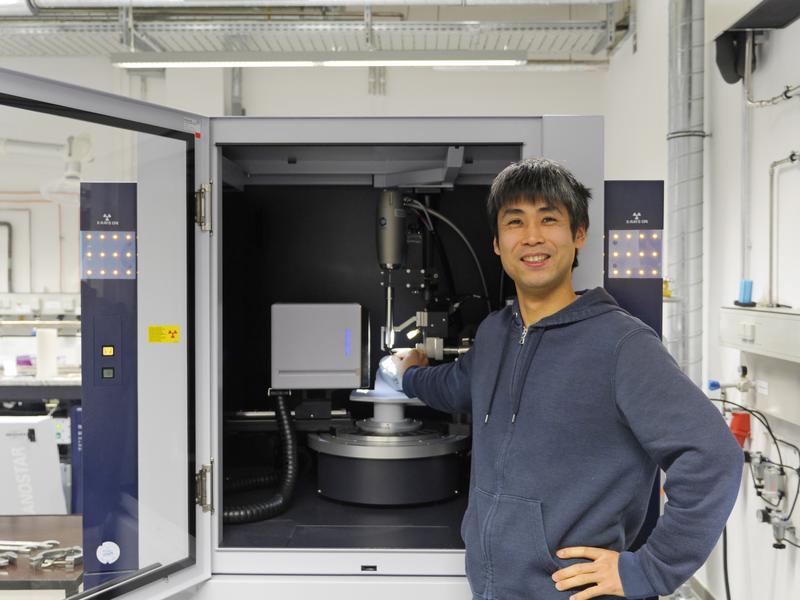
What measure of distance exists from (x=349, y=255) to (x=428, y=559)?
1.17 metres

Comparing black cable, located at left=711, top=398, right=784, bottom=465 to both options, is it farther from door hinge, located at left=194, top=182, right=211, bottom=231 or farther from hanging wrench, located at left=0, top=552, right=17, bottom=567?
hanging wrench, located at left=0, top=552, right=17, bottom=567

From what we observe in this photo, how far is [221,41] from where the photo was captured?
12.9 feet

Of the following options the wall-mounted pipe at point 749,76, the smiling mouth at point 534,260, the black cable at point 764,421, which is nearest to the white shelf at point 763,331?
the black cable at point 764,421

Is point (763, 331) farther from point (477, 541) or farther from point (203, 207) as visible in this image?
point (203, 207)

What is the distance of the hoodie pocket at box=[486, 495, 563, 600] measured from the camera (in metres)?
1.09

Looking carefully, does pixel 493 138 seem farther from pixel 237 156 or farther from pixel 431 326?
pixel 237 156

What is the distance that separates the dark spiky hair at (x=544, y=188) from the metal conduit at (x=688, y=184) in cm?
169

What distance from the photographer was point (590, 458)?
1093 mm

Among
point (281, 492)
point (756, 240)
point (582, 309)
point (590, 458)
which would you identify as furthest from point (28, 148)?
point (756, 240)

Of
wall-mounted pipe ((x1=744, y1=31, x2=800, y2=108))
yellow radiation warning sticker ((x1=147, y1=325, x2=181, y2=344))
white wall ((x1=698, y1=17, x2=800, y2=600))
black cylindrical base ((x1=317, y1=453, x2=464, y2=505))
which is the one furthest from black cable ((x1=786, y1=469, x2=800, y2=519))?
yellow radiation warning sticker ((x1=147, y1=325, x2=181, y2=344))

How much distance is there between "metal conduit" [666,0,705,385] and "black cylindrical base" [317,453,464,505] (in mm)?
1290

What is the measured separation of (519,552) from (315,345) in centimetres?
107

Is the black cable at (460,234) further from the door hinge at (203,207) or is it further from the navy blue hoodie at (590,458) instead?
the navy blue hoodie at (590,458)

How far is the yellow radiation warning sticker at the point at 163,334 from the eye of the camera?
1.53 metres
